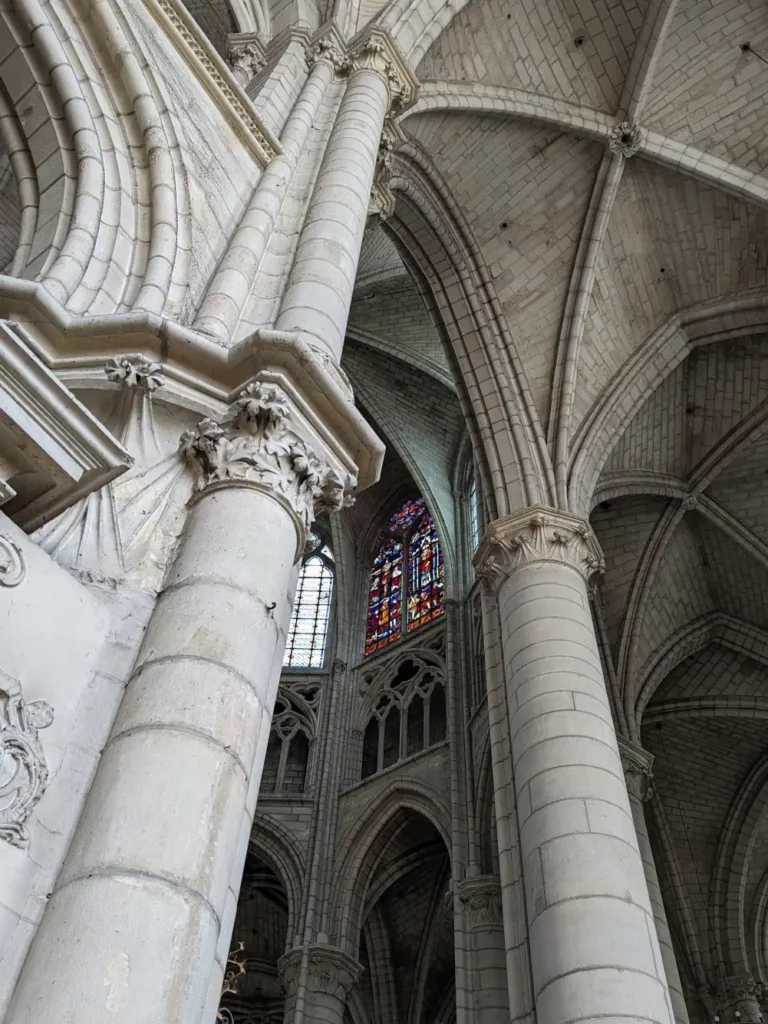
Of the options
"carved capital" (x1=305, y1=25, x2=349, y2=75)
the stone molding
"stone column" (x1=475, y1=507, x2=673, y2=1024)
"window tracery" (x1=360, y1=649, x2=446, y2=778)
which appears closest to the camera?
"stone column" (x1=475, y1=507, x2=673, y2=1024)

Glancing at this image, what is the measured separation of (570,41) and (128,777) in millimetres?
10463

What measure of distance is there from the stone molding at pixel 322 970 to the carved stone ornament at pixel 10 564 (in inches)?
407

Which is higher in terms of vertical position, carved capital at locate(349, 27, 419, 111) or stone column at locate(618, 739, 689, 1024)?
carved capital at locate(349, 27, 419, 111)

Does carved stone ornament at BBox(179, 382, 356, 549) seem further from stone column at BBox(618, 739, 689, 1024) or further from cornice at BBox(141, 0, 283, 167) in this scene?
stone column at BBox(618, 739, 689, 1024)

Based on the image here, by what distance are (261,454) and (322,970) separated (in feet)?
33.2

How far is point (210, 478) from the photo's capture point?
3.17m

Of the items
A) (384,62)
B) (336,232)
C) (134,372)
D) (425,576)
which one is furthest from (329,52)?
(425,576)

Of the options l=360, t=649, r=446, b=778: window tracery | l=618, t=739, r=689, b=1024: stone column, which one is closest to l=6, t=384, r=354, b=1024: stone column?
l=618, t=739, r=689, b=1024: stone column

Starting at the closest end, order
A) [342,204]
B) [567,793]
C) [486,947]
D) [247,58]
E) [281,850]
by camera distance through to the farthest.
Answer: [342,204] < [567,793] < [247,58] < [486,947] < [281,850]

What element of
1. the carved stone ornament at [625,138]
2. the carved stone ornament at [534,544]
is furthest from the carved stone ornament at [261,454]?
the carved stone ornament at [625,138]

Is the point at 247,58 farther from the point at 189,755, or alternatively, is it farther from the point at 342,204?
the point at 189,755

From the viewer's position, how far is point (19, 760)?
7.33 feet

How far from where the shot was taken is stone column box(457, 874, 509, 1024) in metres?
8.59

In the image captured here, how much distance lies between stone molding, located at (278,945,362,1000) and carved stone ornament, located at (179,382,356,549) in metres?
9.83
